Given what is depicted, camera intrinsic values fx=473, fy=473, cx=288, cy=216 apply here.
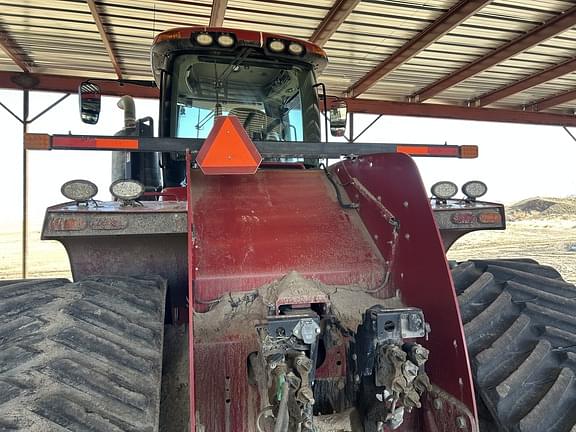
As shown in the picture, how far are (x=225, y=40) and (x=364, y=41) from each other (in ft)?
14.5

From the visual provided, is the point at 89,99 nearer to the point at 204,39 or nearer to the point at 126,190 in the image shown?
the point at 204,39

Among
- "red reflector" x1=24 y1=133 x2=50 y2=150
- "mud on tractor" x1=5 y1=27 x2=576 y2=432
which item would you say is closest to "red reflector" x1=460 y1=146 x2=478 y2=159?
"mud on tractor" x1=5 y1=27 x2=576 y2=432

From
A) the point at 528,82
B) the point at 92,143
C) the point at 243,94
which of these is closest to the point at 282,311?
the point at 92,143

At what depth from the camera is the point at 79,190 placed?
7.52 ft

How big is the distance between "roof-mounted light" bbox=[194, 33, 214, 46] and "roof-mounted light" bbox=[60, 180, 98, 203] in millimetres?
1283

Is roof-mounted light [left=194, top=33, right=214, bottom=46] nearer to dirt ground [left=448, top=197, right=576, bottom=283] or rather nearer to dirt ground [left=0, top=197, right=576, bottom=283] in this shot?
dirt ground [left=448, top=197, right=576, bottom=283]

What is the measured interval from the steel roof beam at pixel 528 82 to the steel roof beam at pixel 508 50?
132 centimetres

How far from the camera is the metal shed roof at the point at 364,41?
6.02 meters

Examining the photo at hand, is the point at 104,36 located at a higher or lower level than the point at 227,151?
higher

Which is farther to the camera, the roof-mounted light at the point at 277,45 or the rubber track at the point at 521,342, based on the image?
the roof-mounted light at the point at 277,45

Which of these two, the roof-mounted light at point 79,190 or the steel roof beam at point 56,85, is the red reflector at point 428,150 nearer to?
the roof-mounted light at point 79,190

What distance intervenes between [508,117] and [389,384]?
10.7 meters

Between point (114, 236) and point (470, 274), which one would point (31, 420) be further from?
point (470, 274)

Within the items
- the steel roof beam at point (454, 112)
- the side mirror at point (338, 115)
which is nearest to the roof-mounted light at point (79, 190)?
the side mirror at point (338, 115)
